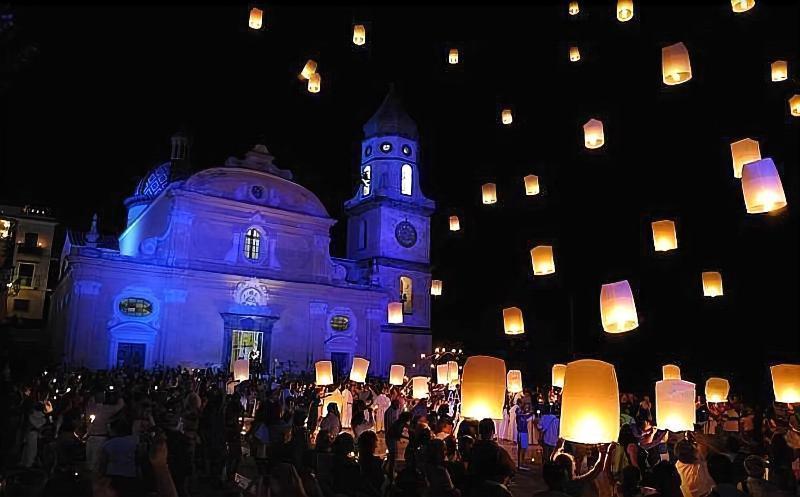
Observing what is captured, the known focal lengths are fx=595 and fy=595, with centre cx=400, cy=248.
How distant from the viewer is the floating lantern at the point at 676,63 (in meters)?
9.82

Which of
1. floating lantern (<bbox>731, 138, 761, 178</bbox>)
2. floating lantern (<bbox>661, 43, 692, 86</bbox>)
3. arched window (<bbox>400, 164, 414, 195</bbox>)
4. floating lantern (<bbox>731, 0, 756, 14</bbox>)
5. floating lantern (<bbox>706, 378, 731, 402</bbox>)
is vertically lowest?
floating lantern (<bbox>706, 378, 731, 402</bbox>)

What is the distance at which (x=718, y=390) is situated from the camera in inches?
560

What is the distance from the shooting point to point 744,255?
22.3m

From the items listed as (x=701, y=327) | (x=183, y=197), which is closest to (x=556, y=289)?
(x=701, y=327)

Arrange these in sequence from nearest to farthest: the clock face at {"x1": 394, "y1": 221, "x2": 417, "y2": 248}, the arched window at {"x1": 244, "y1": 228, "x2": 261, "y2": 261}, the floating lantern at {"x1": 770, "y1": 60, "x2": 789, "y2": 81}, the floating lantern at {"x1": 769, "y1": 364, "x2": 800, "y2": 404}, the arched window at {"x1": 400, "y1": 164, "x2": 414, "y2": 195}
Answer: the floating lantern at {"x1": 769, "y1": 364, "x2": 800, "y2": 404}, the floating lantern at {"x1": 770, "y1": 60, "x2": 789, "y2": 81}, the arched window at {"x1": 244, "y1": 228, "x2": 261, "y2": 261}, the clock face at {"x1": 394, "y1": 221, "x2": 417, "y2": 248}, the arched window at {"x1": 400, "y1": 164, "x2": 414, "y2": 195}

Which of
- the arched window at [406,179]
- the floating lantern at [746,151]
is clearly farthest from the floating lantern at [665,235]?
the arched window at [406,179]

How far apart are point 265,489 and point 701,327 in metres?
22.6

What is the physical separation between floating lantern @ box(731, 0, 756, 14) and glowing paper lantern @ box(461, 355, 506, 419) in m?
7.55

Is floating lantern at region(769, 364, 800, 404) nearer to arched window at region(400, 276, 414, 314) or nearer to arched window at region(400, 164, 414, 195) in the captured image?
arched window at region(400, 276, 414, 314)

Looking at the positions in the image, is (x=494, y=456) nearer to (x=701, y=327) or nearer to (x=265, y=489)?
(x=265, y=489)

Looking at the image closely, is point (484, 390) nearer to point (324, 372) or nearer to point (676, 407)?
point (676, 407)

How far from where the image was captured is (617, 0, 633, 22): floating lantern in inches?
448

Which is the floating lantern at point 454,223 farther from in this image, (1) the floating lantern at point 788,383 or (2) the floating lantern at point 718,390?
(1) the floating lantern at point 788,383

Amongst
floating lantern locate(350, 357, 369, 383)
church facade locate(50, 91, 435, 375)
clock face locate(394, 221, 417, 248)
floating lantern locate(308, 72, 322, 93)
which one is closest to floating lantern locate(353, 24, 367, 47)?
floating lantern locate(308, 72, 322, 93)
